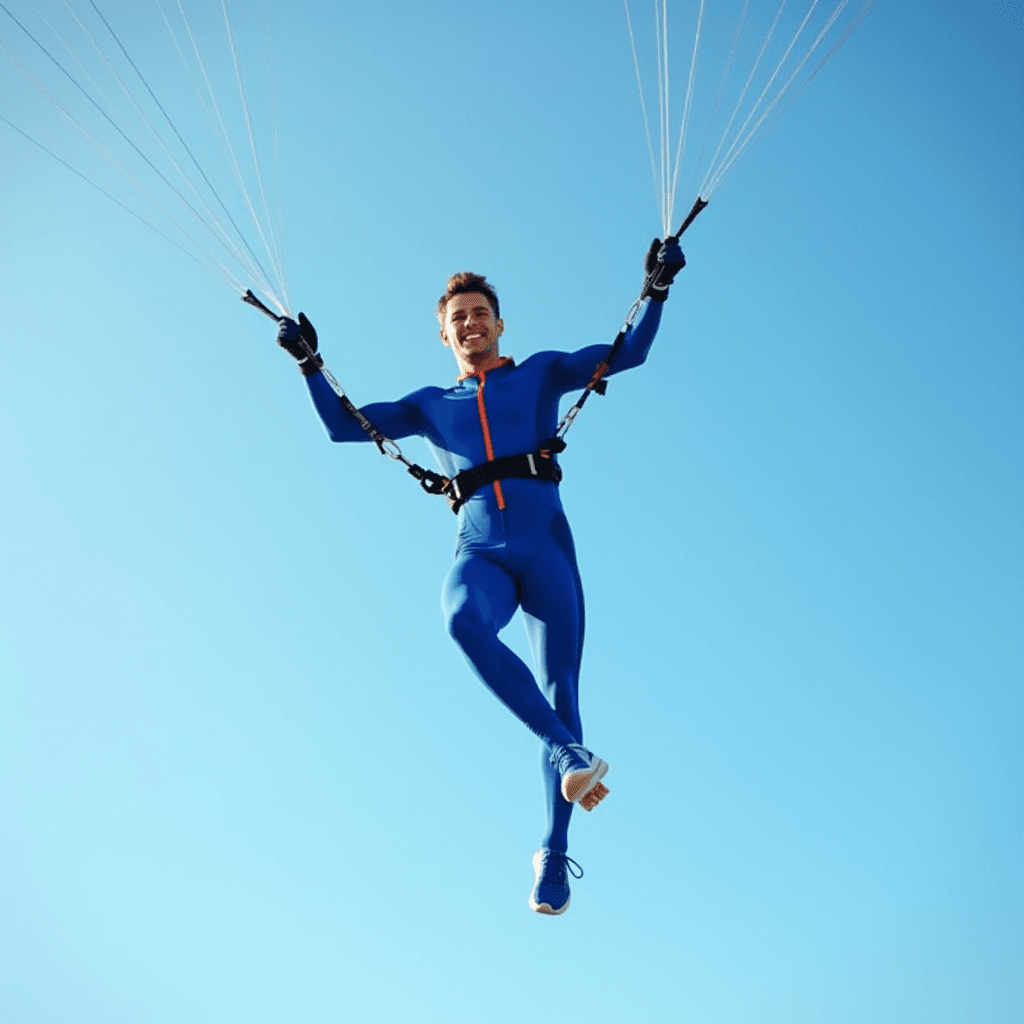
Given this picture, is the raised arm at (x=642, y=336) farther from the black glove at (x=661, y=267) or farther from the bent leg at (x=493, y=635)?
the bent leg at (x=493, y=635)

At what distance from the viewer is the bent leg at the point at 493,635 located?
568cm

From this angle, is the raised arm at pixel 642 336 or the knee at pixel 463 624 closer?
the knee at pixel 463 624

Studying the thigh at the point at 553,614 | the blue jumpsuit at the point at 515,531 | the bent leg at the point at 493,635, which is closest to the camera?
the bent leg at the point at 493,635

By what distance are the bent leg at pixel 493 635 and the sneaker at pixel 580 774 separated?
0.31 ft

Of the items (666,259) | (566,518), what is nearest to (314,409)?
(566,518)

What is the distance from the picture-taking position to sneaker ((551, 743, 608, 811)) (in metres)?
5.30

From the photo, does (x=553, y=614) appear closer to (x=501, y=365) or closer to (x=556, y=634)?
(x=556, y=634)

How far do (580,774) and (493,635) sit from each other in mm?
894

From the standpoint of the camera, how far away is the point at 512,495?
21.0ft

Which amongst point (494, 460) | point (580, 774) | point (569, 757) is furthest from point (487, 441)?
point (580, 774)

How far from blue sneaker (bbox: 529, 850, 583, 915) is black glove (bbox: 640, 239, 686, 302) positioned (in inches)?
115

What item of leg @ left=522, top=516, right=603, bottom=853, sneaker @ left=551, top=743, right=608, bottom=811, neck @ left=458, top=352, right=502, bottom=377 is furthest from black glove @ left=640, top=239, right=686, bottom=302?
sneaker @ left=551, top=743, right=608, bottom=811

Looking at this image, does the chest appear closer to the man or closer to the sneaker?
the man

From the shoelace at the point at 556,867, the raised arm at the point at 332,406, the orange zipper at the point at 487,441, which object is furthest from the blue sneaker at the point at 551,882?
the raised arm at the point at 332,406
